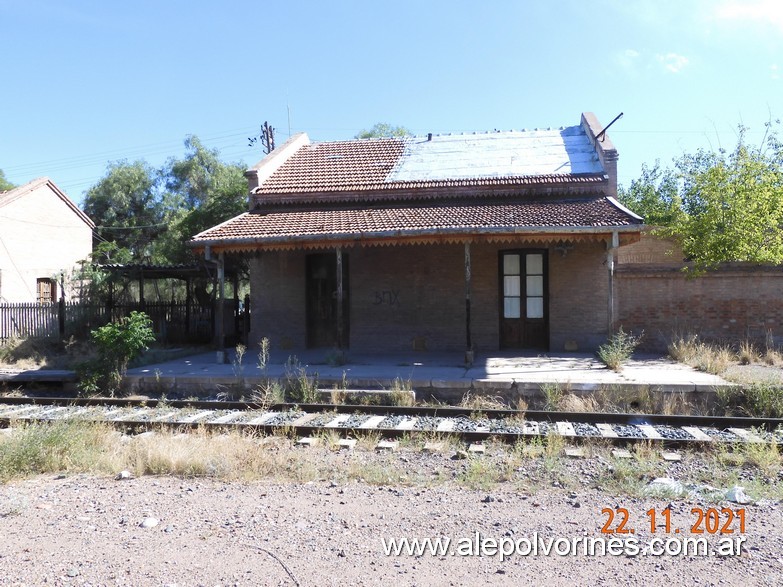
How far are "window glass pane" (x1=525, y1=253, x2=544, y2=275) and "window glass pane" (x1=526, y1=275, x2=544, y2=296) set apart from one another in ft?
0.30

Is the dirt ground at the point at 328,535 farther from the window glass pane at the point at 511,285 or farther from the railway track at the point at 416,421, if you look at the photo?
the window glass pane at the point at 511,285

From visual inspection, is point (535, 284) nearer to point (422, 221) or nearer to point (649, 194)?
point (422, 221)

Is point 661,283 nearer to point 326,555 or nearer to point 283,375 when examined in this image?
point 283,375

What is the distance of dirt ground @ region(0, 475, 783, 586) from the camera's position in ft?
11.2

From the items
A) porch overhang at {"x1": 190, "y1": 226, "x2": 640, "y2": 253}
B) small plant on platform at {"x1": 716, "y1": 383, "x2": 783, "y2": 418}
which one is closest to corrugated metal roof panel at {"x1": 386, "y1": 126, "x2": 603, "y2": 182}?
porch overhang at {"x1": 190, "y1": 226, "x2": 640, "y2": 253}

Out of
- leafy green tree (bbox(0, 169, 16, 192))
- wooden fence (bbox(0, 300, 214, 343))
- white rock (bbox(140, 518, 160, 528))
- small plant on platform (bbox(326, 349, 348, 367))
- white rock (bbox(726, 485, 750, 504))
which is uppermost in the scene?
leafy green tree (bbox(0, 169, 16, 192))

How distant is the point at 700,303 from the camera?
12.9 m

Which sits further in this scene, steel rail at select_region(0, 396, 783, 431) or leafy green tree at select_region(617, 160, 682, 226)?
leafy green tree at select_region(617, 160, 682, 226)

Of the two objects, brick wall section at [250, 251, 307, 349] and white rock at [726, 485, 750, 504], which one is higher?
brick wall section at [250, 251, 307, 349]

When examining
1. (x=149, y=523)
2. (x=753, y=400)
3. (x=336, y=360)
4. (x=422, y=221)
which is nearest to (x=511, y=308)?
(x=422, y=221)

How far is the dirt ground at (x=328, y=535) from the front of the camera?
3.43 meters

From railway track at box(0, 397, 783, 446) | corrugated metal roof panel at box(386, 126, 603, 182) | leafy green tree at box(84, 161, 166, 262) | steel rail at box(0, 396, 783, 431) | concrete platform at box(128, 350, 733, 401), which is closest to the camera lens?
railway track at box(0, 397, 783, 446)

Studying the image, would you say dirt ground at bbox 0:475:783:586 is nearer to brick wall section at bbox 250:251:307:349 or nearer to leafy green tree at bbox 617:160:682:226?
brick wall section at bbox 250:251:307:349

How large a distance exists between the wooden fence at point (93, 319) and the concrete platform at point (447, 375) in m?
3.99
